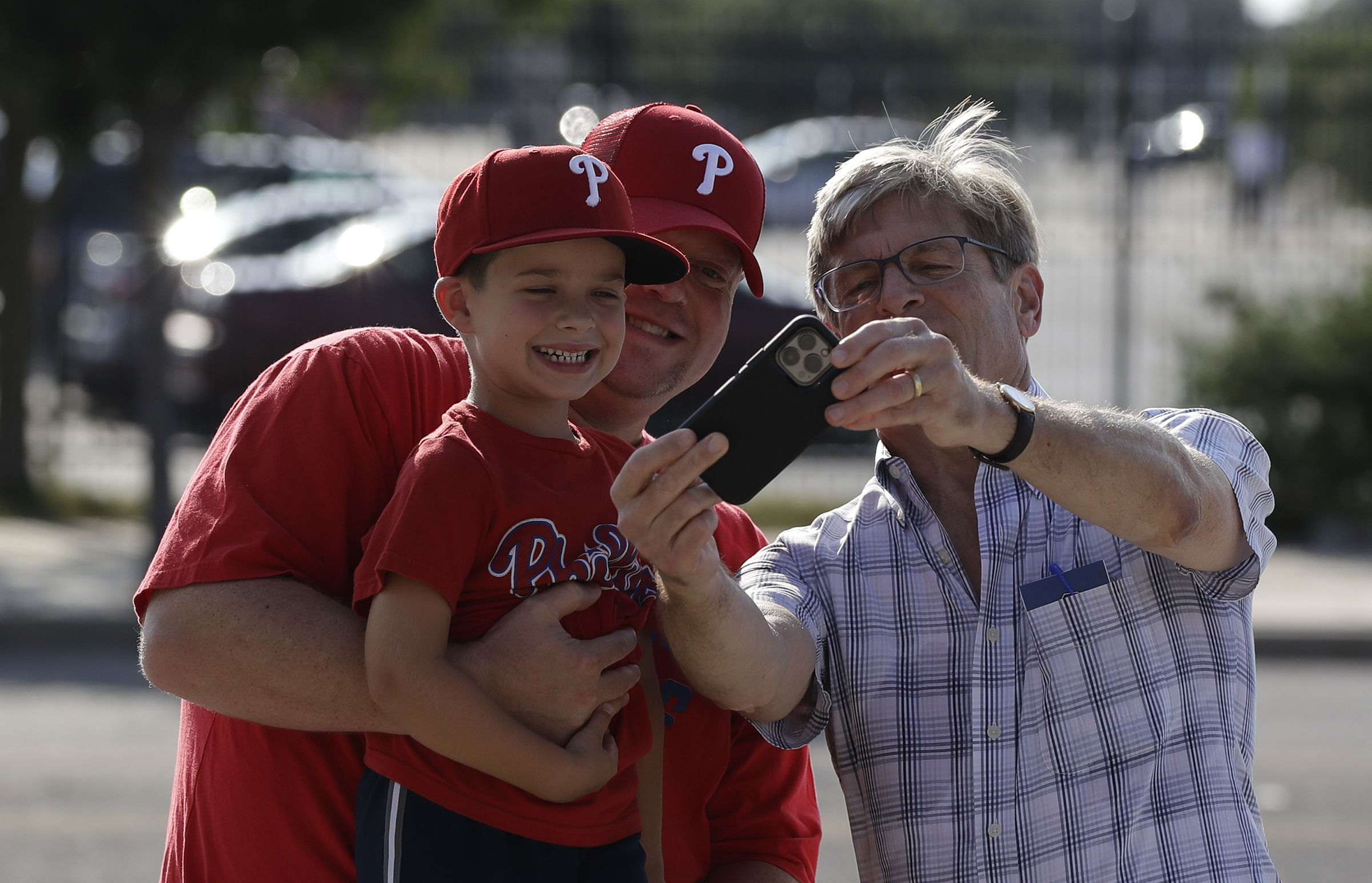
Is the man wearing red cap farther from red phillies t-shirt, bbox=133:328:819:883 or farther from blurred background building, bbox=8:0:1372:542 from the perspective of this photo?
blurred background building, bbox=8:0:1372:542

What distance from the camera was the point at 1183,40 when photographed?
11484mm

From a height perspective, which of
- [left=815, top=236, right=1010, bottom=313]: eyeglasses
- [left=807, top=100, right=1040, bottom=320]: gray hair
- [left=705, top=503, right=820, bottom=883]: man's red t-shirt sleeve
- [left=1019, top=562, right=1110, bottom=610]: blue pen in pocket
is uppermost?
[left=807, top=100, right=1040, bottom=320]: gray hair

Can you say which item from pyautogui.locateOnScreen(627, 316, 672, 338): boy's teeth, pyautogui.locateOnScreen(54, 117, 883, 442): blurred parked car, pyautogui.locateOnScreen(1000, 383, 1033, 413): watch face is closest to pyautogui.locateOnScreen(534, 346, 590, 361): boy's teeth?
pyautogui.locateOnScreen(627, 316, 672, 338): boy's teeth

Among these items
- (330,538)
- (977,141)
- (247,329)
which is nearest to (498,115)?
(247,329)

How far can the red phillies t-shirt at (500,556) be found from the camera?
6.26 feet

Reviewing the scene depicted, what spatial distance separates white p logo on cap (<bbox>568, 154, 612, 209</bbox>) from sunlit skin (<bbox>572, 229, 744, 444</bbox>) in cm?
29

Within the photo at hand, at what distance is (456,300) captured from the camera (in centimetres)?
217

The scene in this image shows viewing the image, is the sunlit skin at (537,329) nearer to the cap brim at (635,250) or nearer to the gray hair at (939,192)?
the cap brim at (635,250)

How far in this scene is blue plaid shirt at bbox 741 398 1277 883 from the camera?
7.36ft

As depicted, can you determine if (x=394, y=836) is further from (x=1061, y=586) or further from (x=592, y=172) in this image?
(x=1061, y=586)

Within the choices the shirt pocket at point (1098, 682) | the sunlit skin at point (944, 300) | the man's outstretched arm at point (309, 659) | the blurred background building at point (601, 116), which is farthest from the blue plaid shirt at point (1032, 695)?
the blurred background building at point (601, 116)

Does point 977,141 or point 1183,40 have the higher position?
point 1183,40

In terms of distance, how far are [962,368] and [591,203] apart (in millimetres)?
564

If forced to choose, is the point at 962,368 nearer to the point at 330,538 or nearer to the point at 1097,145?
the point at 330,538
